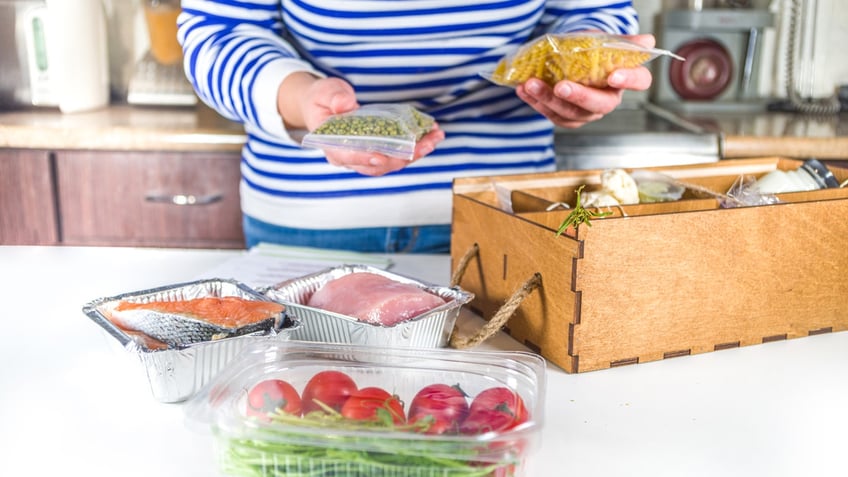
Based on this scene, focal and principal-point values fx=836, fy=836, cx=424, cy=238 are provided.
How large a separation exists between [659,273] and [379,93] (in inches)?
24.7

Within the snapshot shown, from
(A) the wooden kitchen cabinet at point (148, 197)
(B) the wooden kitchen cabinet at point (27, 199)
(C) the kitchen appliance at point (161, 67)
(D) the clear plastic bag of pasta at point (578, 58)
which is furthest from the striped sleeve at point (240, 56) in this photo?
(C) the kitchen appliance at point (161, 67)

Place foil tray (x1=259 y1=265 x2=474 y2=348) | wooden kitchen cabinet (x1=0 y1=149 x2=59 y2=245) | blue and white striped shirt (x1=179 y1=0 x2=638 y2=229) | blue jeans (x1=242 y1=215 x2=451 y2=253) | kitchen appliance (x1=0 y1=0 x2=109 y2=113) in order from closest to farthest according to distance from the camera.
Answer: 1. foil tray (x1=259 y1=265 x2=474 y2=348)
2. blue and white striped shirt (x1=179 y1=0 x2=638 y2=229)
3. blue jeans (x1=242 y1=215 x2=451 y2=253)
4. wooden kitchen cabinet (x1=0 y1=149 x2=59 y2=245)
5. kitchen appliance (x1=0 y1=0 x2=109 y2=113)

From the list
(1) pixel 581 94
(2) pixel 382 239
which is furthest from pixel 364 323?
(2) pixel 382 239

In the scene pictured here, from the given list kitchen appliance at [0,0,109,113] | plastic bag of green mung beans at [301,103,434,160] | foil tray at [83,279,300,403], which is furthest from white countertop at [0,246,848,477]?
kitchen appliance at [0,0,109,113]

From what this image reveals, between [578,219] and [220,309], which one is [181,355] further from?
[578,219]

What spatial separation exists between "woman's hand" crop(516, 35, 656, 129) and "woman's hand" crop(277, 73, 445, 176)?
14 centimetres

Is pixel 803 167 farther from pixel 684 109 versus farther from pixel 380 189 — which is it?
pixel 684 109

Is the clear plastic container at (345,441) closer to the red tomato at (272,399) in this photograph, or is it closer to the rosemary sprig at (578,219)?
the red tomato at (272,399)

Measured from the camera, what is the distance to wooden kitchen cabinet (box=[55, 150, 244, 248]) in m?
1.90

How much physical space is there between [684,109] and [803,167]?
135 cm

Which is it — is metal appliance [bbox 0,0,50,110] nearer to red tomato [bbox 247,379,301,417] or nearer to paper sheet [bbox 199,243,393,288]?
paper sheet [bbox 199,243,393,288]

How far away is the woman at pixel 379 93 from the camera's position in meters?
1.12

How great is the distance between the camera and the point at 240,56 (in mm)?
1140

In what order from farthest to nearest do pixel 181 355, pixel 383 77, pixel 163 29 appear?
pixel 163 29, pixel 383 77, pixel 181 355
